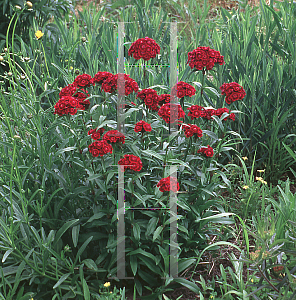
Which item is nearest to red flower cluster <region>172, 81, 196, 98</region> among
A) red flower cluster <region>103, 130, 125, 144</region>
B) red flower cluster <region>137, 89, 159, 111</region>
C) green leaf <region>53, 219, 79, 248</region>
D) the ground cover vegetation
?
the ground cover vegetation

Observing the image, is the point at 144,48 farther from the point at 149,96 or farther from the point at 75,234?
the point at 75,234

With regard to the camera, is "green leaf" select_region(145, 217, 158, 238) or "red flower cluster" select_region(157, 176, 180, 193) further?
"green leaf" select_region(145, 217, 158, 238)

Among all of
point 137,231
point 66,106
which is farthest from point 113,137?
point 137,231

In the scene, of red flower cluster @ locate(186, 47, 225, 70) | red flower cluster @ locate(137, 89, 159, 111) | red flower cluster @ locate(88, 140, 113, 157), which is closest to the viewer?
red flower cluster @ locate(88, 140, 113, 157)

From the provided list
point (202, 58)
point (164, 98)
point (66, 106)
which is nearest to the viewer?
point (66, 106)

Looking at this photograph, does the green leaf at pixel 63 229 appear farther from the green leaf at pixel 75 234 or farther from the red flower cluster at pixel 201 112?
the red flower cluster at pixel 201 112

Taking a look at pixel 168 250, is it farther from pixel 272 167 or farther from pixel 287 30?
pixel 287 30

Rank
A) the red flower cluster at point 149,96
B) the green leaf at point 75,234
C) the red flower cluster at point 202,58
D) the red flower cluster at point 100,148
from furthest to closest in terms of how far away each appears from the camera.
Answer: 1. the red flower cluster at point 202,58
2. the red flower cluster at point 149,96
3. the green leaf at point 75,234
4. the red flower cluster at point 100,148

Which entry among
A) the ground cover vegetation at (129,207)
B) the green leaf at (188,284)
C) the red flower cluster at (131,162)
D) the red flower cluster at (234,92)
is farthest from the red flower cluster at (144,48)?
the green leaf at (188,284)

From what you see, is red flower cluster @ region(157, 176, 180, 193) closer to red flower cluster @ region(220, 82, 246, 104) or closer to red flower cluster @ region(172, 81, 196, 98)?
red flower cluster @ region(172, 81, 196, 98)

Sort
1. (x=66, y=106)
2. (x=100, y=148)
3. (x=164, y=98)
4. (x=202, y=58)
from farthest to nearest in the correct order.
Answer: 1. (x=202, y=58)
2. (x=164, y=98)
3. (x=66, y=106)
4. (x=100, y=148)

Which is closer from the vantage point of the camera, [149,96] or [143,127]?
[143,127]

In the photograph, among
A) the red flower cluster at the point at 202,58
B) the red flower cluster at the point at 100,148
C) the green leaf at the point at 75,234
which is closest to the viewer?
the red flower cluster at the point at 100,148

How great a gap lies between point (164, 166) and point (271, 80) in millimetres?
1430
